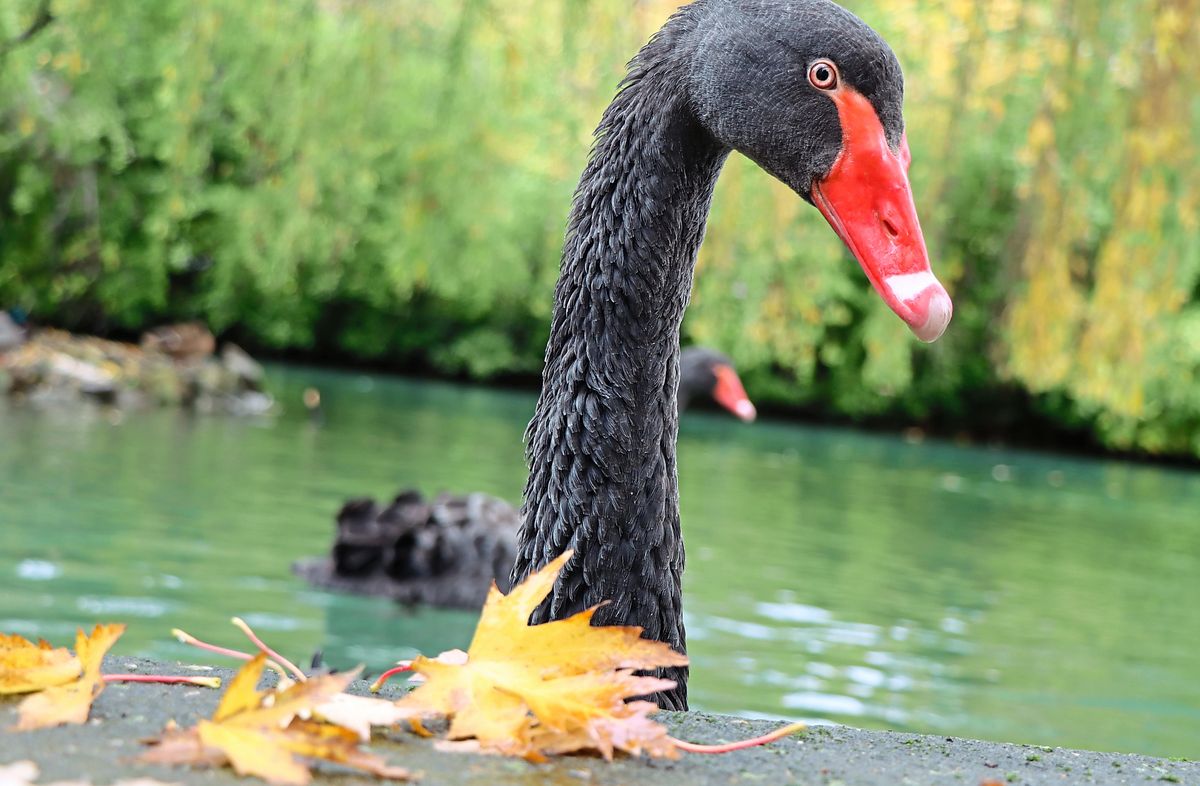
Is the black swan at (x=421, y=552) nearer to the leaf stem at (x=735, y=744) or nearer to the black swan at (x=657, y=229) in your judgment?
the black swan at (x=657, y=229)

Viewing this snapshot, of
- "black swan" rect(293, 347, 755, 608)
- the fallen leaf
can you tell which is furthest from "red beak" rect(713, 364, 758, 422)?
the fallen leaf

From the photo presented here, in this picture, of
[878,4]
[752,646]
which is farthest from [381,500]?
[878,4]

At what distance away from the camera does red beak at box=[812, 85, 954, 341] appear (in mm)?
1696

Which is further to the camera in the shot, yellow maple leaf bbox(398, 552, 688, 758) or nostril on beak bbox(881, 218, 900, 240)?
nostril on beak bbox(881, 218, 900, 240)

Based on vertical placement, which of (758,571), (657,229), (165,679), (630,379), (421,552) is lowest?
(758,571)

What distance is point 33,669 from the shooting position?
3.83 ft

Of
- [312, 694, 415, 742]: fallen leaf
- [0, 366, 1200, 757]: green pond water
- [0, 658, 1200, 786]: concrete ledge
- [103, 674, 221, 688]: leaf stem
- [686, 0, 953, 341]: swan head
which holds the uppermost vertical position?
[686, 0, 953, 341]: swan head

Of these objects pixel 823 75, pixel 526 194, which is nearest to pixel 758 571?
pixel 823 75

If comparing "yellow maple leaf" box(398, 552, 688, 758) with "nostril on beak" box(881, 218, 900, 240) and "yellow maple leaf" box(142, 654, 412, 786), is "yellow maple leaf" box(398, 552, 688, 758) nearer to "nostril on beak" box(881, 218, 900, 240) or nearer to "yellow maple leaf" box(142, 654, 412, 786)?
"yellow maple leaf" box(142, 654, 412, 786)

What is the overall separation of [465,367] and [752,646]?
724 inches

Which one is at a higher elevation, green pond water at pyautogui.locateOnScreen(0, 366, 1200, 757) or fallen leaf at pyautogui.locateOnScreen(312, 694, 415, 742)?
fallen leaf at pyautogui.locateOnScreen(312, 694, 415, 742)

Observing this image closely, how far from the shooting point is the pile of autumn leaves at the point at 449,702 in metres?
1.05

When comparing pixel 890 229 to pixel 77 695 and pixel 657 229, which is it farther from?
pixel 77 695

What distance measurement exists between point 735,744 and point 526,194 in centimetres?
2068
